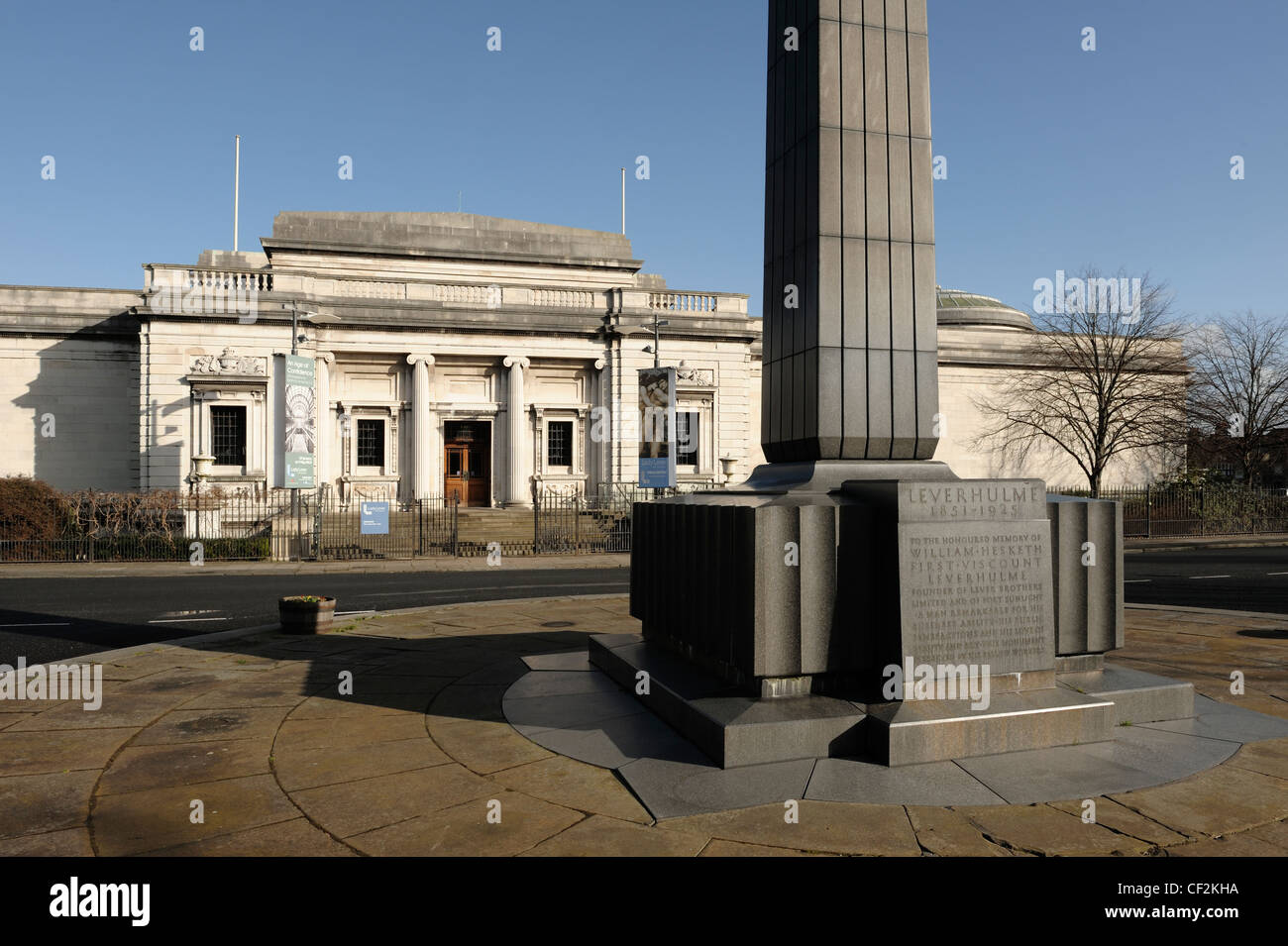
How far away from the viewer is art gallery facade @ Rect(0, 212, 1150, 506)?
3027 cm

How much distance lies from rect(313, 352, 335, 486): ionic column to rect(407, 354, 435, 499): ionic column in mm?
3208

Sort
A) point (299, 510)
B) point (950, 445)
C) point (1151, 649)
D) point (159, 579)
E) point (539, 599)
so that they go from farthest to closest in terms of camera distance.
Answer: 1. point (950, 445)
2. point (299, 510)
3. point (159, 579)
4. point (539, 599)
5. point (1151, 649)

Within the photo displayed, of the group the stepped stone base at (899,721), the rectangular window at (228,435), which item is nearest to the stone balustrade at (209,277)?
the rectangular window at (228,435)

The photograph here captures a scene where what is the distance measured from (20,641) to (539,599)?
704cm

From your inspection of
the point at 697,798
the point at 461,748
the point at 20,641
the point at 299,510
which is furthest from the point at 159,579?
the point at 697,798

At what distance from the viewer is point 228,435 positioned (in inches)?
1217

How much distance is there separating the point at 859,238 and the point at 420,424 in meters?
28.5

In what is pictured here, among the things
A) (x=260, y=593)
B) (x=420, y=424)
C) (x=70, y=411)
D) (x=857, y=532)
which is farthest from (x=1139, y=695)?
(x=70, y=411)

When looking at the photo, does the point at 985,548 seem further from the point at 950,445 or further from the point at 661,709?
the point at 950,445

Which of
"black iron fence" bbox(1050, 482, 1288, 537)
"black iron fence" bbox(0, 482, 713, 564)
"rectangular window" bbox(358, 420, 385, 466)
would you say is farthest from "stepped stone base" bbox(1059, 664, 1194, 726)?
"rectangular window" bbox(358, 420, 385, 466)

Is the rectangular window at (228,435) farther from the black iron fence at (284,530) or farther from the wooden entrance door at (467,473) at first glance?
the wooden entrance door at (467,473)

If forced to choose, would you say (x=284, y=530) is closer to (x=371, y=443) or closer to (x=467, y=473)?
(x=371, y=443)

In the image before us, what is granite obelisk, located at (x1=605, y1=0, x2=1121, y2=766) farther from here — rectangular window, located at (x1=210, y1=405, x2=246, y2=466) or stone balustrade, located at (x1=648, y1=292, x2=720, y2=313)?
rectangular window, located at (x1=210, y1=405, x2=246, y2=466)

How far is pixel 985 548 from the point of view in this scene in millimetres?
5582
